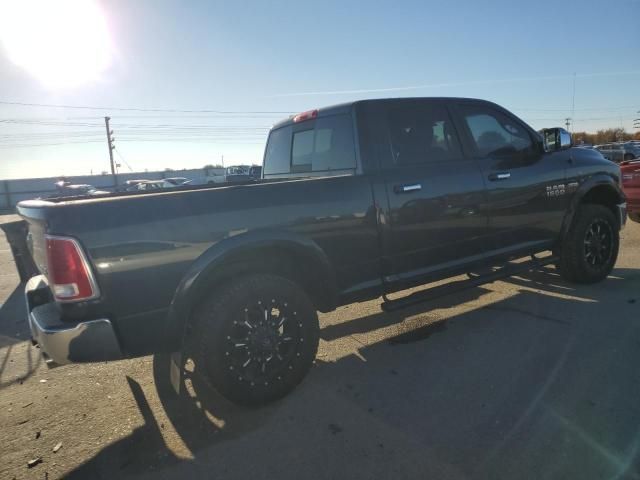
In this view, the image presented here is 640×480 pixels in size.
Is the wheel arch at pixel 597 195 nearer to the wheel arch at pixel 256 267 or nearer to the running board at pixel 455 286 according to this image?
Result: the running board at pixel 455 286

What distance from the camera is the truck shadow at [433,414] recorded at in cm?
230

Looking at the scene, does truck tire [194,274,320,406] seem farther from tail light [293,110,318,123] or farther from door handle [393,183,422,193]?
tail light [293,110,318,123]

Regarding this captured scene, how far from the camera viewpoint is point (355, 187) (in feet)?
10.4

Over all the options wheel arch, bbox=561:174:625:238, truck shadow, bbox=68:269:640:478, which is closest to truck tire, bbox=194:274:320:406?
truck shadow, bbox=68:269:640:478

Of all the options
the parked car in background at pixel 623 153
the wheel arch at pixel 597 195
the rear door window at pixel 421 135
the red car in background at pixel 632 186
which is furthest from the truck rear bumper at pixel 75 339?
the parked car in background at pixel 623 153

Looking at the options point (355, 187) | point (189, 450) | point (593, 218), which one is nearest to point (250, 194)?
point (355, 187)

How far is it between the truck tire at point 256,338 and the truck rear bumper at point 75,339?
52cm

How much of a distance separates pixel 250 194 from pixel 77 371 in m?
2.38

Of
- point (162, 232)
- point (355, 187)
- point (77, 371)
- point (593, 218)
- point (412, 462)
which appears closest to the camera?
point (412, 462)

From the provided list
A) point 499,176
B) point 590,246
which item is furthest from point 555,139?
point 590,246

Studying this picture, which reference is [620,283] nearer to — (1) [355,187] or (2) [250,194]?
(1) [355,187]

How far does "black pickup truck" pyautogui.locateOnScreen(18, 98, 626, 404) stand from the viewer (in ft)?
7.82

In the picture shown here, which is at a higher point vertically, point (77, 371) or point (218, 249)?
point (218, 249)

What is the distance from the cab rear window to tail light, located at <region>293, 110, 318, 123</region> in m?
0.05
